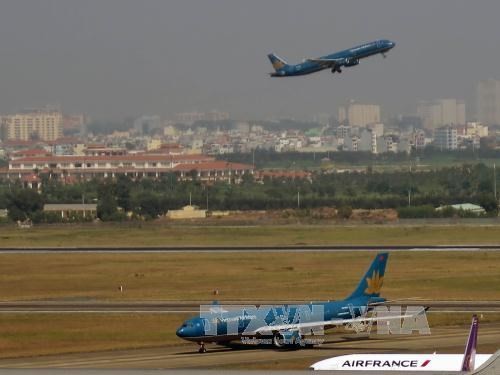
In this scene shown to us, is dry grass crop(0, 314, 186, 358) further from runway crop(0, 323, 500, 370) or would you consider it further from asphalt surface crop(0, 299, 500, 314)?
asphalt surface crop(0, 299, 500, 314)

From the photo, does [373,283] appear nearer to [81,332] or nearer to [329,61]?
[81,332]

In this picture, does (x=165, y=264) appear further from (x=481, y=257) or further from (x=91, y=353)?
(x=91, y=353)

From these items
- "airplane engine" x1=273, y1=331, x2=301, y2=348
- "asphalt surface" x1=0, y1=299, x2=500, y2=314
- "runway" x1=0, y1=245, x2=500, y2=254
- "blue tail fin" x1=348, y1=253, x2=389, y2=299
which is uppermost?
"blue tail fin" x1=348, y1=253, x2=389, y2=299

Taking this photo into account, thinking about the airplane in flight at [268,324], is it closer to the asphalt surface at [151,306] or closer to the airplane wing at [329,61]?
the asphalt surface at [151,306]

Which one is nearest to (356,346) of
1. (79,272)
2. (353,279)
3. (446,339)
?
(446,339)

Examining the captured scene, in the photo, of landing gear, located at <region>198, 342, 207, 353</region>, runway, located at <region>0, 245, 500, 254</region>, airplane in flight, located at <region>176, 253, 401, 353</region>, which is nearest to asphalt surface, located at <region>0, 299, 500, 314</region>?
airplane in flight, located at <region>176, 253, 401, 353</region>

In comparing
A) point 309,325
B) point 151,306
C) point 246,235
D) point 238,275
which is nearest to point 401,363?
point 309,325

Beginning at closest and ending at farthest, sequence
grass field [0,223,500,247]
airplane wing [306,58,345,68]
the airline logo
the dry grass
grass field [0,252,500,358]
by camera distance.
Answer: the airline logo
the dry grass
grass field [0,252,500,358]
airplane wing [306,58,345,68]
grass field [0,223,500,247]
